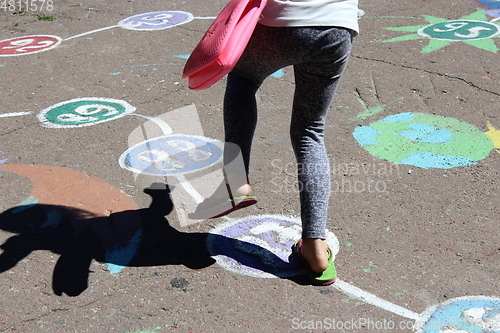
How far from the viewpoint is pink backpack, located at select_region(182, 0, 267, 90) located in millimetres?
2039

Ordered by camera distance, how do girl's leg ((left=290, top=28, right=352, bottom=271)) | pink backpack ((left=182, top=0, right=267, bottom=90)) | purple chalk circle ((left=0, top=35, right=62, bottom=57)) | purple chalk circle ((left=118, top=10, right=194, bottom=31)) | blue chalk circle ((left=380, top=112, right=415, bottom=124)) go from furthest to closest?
purple chalk circle ((left=118, top=10, right=194, bottom=31)) < purple chalk circle ((left=0, top=35, right=62, bottom=57)) < blue chalk circle ((left=380, top=112, right=415, bottom=124)) < girl's leg ((left=290, top=28, right=352, bottom=271)) < pink backpack ((left=182, top=0, right=267, bottom=90))

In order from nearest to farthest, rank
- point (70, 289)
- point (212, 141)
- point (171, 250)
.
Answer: point (70, 289), point (171, 250), point (212, 141)

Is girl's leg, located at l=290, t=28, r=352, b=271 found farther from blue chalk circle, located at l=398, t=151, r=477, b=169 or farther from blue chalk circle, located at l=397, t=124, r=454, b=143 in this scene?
blue chalk circle, located at l=397, t=124, r=454, b=143

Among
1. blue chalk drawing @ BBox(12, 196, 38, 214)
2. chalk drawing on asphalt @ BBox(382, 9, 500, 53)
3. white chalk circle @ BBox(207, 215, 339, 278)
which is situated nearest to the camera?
white chalk circle @ BBox(207, 215, 339, 278)

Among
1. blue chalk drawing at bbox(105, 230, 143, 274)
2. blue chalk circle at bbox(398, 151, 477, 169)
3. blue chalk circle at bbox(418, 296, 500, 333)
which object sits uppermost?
blue chalk circle at bbox(398, 151, 477, 169)

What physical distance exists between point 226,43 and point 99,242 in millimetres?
1175

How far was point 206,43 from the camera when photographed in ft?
6.99

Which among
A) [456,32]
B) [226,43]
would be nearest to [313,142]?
[226,43]

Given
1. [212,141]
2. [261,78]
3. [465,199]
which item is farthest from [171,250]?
[465,199]

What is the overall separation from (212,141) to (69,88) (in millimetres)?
1460

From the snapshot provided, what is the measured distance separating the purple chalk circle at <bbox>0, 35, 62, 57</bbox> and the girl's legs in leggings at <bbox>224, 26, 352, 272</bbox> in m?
3.43

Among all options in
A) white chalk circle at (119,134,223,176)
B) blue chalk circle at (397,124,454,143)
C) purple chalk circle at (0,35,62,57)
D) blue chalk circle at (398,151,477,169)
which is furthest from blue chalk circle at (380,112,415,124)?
purple chalk circle at (0,35,62,57)

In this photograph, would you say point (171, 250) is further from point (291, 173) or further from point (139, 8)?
point (139, 8)

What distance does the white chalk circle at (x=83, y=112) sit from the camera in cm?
387
